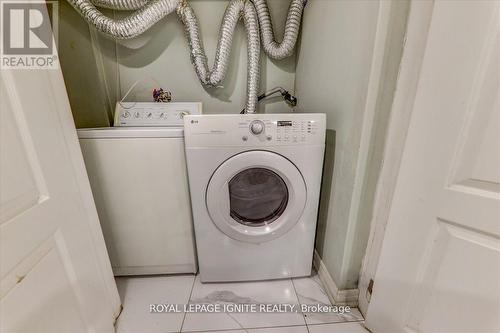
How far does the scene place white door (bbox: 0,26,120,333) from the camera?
20.0 inches

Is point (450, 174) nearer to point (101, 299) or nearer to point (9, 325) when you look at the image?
point (9, 325)

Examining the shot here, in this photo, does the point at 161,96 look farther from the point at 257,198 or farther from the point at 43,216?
the point at 43,216

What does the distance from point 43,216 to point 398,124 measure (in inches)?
43.4

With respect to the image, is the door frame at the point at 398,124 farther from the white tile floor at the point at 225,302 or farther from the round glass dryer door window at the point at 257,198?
the round glass dryer door window at the point at 257,198

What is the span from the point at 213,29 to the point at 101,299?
155cm

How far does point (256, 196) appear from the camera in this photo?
1132 mm

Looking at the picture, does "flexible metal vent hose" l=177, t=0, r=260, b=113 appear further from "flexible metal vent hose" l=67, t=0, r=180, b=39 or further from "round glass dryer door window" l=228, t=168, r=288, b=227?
"round glass dryer door window" l=228, t=168, r=288, b=227

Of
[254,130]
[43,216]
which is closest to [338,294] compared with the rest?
[254,130]

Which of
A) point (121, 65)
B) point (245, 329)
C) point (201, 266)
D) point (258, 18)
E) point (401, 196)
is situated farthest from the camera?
point (121, 65)

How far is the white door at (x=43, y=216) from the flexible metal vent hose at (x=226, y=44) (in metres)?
0.84

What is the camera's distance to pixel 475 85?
550 mm

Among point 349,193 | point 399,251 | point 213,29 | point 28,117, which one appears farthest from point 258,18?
point 399,251

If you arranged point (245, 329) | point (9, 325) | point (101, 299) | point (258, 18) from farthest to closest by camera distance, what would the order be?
point (258, 18) → point (245, 329) → point (101, 299) → point (9, 325)

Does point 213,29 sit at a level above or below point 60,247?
above
